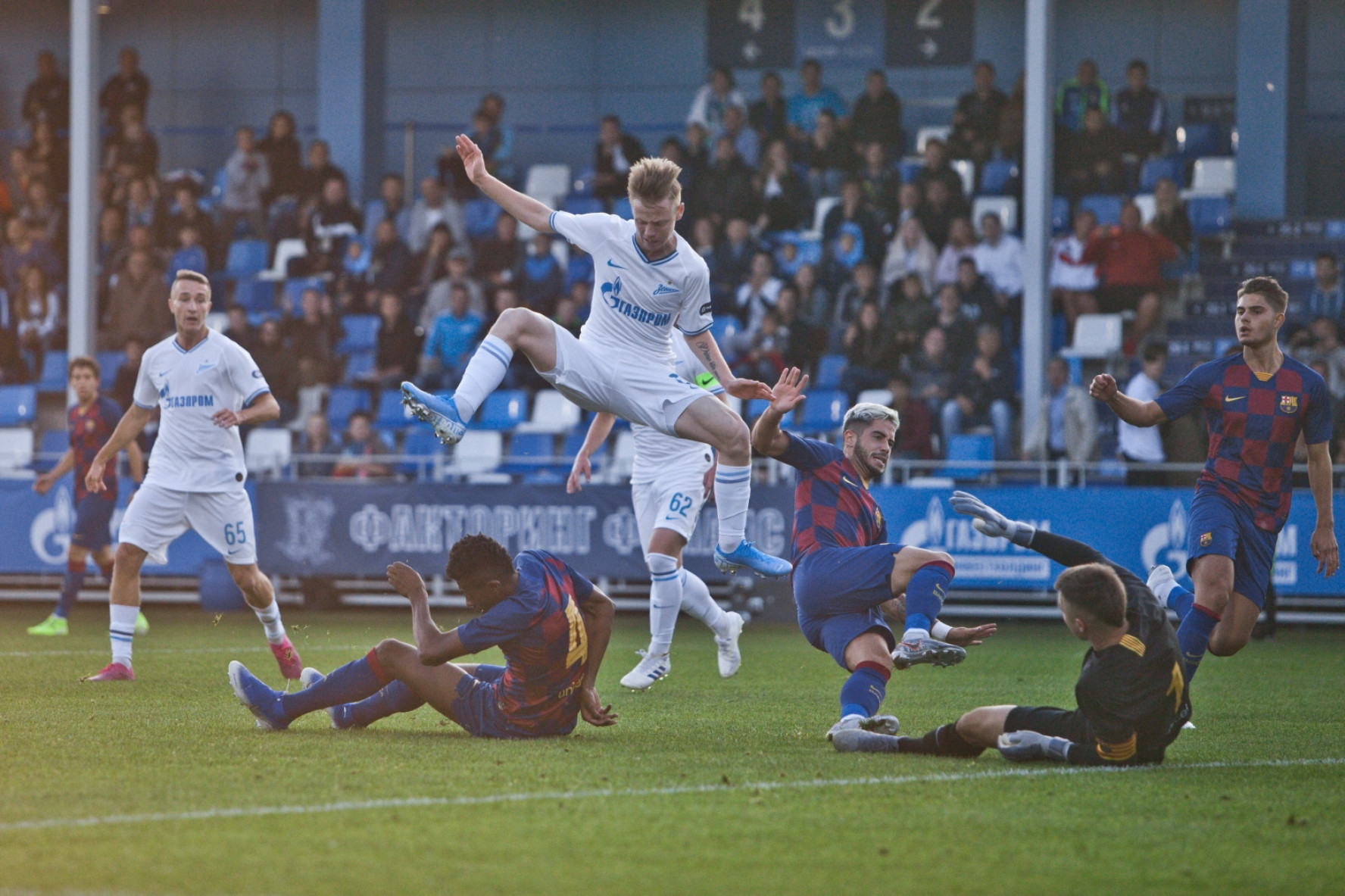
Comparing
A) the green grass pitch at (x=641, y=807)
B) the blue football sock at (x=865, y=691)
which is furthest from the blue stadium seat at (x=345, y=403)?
the blue football sock at (x=865, y=691)

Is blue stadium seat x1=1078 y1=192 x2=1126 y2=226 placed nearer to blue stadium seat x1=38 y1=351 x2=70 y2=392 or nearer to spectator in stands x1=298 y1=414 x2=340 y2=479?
spectator in stands x1=298 y1=414 x2=340 y2=479

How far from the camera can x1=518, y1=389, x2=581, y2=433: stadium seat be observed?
18.5 metres

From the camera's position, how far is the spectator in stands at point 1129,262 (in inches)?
717

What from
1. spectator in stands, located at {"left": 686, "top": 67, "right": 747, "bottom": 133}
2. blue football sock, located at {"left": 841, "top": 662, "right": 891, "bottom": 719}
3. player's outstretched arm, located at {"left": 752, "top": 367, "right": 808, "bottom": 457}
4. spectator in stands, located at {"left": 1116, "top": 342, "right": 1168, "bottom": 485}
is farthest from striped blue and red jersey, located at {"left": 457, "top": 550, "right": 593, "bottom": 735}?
spectator in stands, located at {"left": 686, "top": 67, "right": 747, "bottom": 133}

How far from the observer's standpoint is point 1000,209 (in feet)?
66.2

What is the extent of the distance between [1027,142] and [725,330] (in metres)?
3.87

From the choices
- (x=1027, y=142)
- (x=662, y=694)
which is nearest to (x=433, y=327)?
(x=1027, y=142)

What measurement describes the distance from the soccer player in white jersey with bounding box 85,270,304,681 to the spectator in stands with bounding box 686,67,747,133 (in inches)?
476

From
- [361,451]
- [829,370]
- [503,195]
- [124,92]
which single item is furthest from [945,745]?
[124,92]

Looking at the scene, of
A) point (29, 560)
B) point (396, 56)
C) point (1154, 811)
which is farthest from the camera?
point (396, 56)

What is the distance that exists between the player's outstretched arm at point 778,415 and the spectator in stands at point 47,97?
61.8 feet

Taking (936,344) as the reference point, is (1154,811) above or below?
below

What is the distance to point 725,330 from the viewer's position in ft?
60.4

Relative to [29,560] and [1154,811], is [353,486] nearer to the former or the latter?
[29,560]
